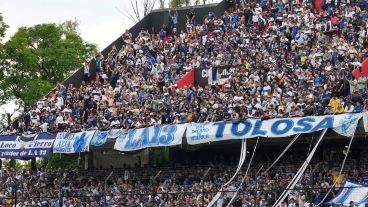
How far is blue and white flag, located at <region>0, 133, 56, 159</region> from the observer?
4350 centimetres

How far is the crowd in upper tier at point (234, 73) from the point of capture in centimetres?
3881

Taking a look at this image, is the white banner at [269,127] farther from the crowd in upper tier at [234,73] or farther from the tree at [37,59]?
the tree at [37,59]

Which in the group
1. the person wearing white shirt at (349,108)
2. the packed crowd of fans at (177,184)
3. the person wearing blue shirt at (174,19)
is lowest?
the packed crowd of fans at (177,184)

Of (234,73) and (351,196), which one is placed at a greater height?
(234,73)

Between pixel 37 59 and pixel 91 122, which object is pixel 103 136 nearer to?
pixel 91 122

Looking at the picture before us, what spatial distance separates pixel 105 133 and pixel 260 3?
37.3 feet

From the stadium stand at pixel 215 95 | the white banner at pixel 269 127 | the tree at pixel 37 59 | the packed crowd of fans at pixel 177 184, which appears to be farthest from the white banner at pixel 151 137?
the tree at pixel 37 59

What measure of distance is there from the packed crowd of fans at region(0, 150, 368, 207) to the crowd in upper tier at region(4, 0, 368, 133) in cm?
195

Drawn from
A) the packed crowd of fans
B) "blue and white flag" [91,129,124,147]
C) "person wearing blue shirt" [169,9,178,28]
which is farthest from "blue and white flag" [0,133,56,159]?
"person wearing blue shirt" [169,9,178,28]

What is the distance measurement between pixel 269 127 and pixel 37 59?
28483mm

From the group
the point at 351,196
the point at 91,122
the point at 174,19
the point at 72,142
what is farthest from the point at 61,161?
the point at 351,196

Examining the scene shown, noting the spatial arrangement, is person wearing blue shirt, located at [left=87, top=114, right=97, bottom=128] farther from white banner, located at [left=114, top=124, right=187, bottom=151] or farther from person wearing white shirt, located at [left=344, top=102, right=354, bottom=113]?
person wearing white shirt, located at [left=344, top=102, right=354, bottom=113]

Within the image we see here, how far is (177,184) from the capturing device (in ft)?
131

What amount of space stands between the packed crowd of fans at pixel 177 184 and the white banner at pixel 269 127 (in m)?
1.26
